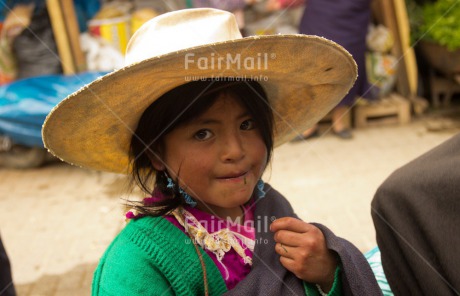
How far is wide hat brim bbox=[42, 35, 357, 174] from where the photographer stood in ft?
3.83

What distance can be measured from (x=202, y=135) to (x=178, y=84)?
13cm

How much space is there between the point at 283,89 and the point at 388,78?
3.70 m

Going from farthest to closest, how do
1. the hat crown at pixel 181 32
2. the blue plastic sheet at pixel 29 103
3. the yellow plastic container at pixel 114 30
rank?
the yellow plastic container at pixel 114 30, the blue plastic sheet at pixel 29 103, the hat crown at pixel 181 32

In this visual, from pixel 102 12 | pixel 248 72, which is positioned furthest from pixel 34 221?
pixel 248 72

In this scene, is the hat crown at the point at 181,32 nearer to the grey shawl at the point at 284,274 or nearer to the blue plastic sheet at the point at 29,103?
the grey shawl at the point at 284,274

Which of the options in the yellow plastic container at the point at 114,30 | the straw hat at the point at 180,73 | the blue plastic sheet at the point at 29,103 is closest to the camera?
the straw hat at the point at 180,73

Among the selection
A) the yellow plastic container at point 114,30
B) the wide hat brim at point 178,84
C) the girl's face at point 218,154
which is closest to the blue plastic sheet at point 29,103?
the yellow plastic container at point 114,30

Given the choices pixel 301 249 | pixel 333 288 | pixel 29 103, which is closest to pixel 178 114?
pixel 301 249

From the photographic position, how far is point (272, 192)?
5.33ft

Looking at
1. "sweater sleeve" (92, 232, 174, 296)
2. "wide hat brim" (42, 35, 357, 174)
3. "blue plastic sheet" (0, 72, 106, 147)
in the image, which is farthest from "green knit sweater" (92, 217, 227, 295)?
"blue plastic sheet" (0, 72, 106, 147)

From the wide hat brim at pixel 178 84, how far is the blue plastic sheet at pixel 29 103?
2.68 metres

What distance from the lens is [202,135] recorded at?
133 centimetres

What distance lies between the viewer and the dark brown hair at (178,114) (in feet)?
4.36

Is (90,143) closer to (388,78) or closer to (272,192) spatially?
(272,192)
